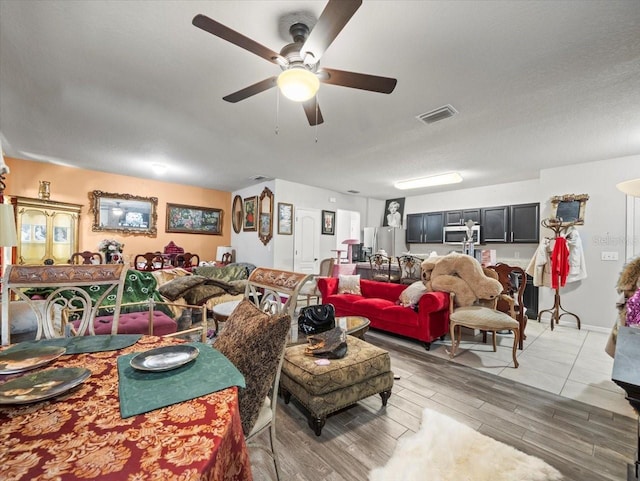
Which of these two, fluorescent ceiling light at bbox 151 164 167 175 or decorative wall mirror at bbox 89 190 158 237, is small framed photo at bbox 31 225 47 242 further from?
fluorescent ceiling light at bbox 151 164 167 175

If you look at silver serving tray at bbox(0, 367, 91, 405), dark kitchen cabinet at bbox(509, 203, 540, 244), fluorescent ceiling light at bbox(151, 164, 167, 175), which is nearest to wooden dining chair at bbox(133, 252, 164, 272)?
fluorescent ceiling light at bbox(151, 164, 167, 175)

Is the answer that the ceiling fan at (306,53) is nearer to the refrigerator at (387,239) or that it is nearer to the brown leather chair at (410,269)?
the brown leather chair at (410,269)

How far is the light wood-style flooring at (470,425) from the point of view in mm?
1505

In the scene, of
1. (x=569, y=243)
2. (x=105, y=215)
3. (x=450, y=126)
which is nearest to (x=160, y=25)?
(x=450, y=126)

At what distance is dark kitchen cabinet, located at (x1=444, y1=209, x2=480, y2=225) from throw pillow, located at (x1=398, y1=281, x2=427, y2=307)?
3500 millimetres

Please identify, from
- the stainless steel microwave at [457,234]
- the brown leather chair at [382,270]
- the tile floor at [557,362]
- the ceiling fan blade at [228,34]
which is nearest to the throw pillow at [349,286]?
the brown leather chair at [382,270]

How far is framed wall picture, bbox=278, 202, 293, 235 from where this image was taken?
5.86 m

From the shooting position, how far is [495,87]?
2371mm

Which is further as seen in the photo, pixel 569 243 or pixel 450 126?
pixel 569 243

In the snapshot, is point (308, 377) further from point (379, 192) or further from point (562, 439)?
point (379, 192)

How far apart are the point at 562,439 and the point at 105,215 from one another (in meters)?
7.21

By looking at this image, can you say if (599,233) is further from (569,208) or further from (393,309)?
(393,309)

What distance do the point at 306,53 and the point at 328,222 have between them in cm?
528

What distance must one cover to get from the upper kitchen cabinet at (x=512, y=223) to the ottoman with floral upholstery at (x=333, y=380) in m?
4.85
